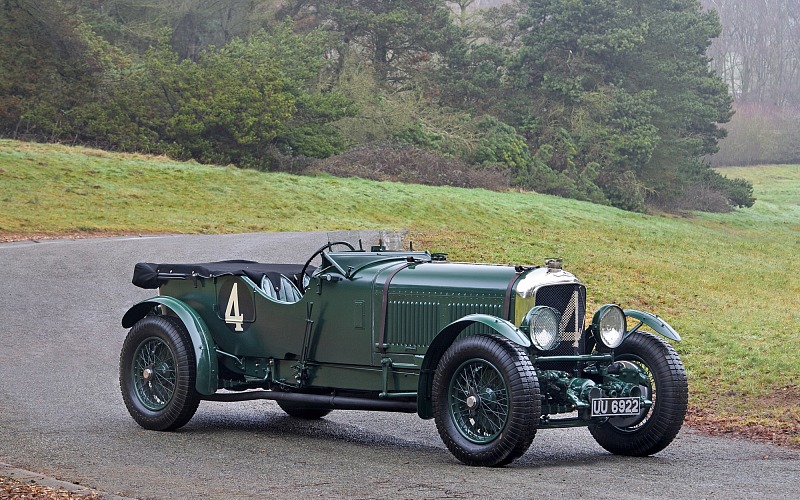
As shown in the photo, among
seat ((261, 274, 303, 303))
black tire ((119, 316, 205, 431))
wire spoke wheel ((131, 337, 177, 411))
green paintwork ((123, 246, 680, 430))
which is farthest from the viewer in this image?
seat ((261, 274, 303, 303))

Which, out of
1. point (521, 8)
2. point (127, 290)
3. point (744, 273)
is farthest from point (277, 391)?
point (521, 8)

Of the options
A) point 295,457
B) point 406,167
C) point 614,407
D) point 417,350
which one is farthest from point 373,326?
point 406,167

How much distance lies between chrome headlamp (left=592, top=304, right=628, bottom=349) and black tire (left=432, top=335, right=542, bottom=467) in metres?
0.92

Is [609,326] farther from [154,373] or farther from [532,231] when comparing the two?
[532,231]

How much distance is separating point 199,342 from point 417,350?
1.94 metres

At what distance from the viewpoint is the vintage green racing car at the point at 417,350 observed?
23.3 ft

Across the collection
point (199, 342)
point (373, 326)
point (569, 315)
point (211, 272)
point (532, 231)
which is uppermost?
point (532, 231)

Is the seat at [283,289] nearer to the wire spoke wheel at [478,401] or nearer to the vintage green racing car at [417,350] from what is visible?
the vintage green racing car at [417,350]

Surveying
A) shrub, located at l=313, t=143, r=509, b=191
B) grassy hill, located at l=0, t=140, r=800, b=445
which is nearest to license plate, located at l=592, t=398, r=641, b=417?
grassy hill, located at l=0, t=140, r=800, b=445

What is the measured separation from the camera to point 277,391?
8445mm

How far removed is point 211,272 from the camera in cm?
886

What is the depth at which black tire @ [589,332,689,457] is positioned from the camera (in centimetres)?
759

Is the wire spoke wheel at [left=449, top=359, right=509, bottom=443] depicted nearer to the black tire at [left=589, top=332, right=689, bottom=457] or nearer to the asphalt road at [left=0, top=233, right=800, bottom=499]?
the asphalt road at [left=0, top=233, right=800, bottom=499]

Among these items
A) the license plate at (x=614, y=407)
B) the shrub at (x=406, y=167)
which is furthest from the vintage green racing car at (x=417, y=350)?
the shrub at (x=406, y=167)
